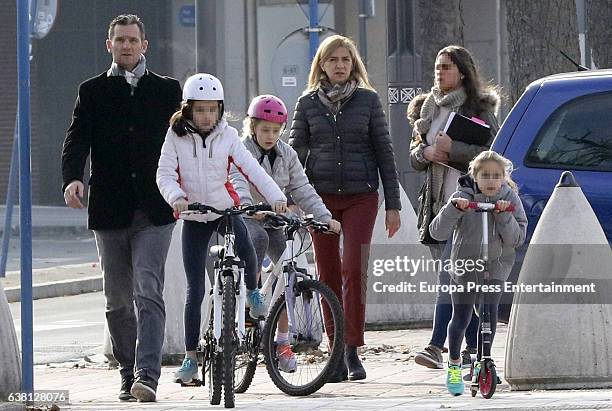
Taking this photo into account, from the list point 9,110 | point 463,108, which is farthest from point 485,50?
point 463,108

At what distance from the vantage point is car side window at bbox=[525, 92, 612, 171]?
31.7 ft

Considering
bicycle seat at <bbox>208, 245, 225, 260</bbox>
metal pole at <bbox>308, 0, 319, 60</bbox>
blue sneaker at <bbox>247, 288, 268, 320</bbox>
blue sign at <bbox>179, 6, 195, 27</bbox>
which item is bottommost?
blue sneaker at <bbox>247, 288, 268, 320</bbox>

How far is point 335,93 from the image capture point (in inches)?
391

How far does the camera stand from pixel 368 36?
28828mm

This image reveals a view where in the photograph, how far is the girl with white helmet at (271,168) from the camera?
9.50 meters

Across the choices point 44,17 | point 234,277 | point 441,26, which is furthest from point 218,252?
point 44,17

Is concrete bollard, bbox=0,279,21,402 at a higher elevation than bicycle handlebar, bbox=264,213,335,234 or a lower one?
lower

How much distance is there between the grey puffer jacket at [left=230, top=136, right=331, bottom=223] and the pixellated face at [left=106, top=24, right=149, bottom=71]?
2.56 ft

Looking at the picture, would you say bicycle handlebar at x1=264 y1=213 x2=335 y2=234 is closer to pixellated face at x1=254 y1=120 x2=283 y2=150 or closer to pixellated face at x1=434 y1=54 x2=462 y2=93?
pixellated face at x1=254 y1=120 x2=283 y2=150

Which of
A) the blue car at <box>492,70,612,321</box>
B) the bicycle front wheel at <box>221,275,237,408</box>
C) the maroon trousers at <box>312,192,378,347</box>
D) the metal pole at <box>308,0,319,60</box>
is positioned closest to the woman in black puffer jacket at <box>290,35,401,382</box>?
the maroon trousers at <box>312,192,378,347</box>

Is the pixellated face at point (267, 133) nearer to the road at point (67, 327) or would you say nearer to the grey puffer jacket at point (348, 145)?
the grey puffer jacket at point (348, 145)

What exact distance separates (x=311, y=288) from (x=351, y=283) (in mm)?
866

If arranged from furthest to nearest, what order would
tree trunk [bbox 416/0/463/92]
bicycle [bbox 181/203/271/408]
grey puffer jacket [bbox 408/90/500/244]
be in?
tree trunk [bbox 416/0/463/92] < grey puffer jacket [bbox 408/90/500/244] < bicycle [bbox 181/203/271/408]

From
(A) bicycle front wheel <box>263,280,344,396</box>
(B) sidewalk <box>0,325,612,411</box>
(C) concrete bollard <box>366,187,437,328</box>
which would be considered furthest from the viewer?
(C) concrete bollard <box>366,187,437,328</box>
